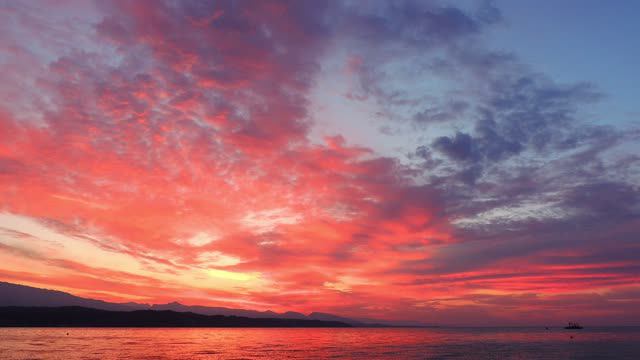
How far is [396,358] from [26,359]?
65.7 metres

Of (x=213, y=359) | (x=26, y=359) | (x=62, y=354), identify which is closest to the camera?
(x=26, y=359)

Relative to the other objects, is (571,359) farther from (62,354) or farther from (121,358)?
(62,354)

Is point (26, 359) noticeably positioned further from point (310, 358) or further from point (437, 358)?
point (437, 358)

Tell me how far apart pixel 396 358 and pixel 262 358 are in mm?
25649

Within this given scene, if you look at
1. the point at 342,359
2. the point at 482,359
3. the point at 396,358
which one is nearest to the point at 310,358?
the point at 342,359

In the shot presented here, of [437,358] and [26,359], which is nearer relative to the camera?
[26,359]

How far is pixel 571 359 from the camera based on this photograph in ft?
302

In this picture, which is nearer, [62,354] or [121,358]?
[121,358]

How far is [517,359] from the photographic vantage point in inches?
3620

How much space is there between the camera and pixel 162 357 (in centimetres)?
9062

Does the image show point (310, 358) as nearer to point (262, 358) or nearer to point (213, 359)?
point (262, 358)

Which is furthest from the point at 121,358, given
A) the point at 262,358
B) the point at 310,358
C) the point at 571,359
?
the point at 571,359

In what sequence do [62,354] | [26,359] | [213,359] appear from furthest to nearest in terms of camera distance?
[62,354], [213,359], [26,359]

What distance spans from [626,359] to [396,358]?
144ft
